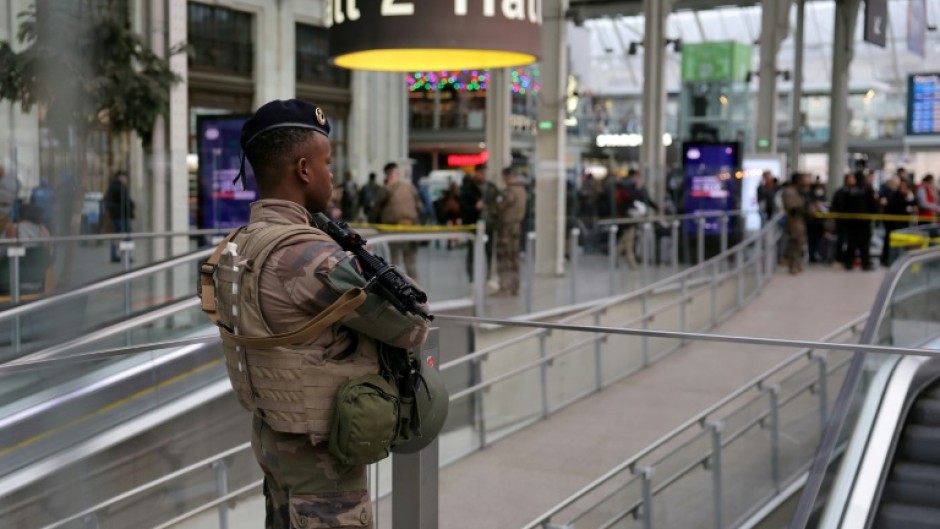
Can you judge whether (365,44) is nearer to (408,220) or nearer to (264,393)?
(408,220)

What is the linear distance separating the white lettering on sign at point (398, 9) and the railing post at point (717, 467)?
14.8ft

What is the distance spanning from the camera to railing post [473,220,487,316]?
1138cm

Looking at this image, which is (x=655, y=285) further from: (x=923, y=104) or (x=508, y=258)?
(x=923, y=104)

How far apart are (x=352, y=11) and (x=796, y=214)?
33.7 feet

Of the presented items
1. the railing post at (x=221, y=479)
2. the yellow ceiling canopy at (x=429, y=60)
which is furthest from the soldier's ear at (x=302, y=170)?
the yellow ceiling canopy at (x=429, y=60)

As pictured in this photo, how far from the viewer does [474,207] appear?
14.1 m

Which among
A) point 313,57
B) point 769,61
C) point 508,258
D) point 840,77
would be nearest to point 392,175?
point 508,258

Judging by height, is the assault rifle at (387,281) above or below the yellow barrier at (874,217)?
above

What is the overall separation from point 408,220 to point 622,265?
2.99 m

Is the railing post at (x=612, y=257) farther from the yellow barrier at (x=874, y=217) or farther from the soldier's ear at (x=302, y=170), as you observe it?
the soldier's ear at (x=302, y=170)

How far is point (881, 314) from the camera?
246 inches

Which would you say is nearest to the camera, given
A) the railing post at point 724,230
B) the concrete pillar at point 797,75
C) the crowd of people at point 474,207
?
the crowd of people at point 474,207

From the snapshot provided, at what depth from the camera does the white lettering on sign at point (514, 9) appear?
336 inches

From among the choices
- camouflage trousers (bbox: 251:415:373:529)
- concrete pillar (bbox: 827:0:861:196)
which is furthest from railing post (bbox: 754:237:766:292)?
camouflage trousers (bbox: 251:415:373:529)
